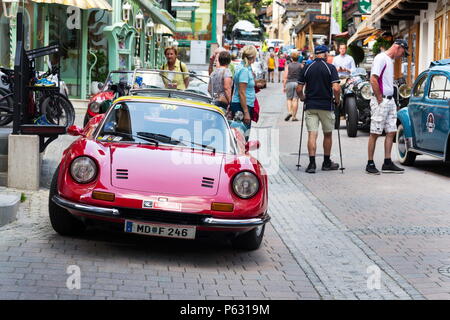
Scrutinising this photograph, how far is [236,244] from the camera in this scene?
772cm

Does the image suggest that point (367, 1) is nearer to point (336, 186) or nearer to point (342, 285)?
point (336, 186)

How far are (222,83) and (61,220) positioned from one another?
6.62 m

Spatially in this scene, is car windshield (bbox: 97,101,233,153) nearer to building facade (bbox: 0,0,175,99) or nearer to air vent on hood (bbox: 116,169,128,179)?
air vent on hood (bbox: 116,169,128,179)

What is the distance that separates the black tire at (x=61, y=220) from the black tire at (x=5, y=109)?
6.49 metres

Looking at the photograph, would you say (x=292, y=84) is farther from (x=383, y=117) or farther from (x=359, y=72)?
(x=383, y=117)

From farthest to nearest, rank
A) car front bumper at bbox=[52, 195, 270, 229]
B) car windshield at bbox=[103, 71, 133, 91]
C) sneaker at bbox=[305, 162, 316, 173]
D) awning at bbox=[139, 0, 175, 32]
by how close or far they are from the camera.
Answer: awning at bbox=[139, 0, 175, 32]
car windshield at bbox=[103, 71, 133, 91]
sneaker at bbox=[305, 162, 316, 173]
car front bumper at bbox=[52, 195, 270, 229]

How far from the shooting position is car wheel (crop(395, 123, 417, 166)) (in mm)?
14391

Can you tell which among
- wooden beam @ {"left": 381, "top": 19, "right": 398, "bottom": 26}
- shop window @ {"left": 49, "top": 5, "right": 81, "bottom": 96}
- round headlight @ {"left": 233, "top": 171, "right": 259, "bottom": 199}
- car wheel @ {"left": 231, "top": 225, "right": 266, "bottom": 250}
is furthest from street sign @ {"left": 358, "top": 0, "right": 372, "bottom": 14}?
round headlight @ {"left": 233, "top": 171, "right": 259, "bottom": 199}

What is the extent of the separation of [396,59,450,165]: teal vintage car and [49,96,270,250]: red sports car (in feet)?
18.8

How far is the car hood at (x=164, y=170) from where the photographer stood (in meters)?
7.08

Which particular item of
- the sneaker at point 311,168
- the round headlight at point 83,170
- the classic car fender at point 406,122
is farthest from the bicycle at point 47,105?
the round headlight at point 83,170

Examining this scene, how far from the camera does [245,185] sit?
7.28 metres

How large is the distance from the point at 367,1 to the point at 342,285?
34.1 m
